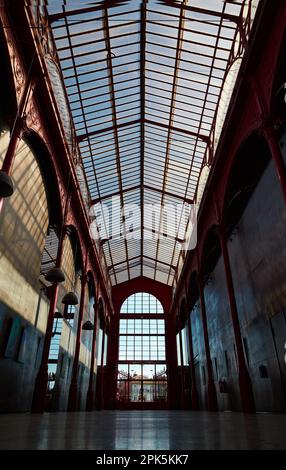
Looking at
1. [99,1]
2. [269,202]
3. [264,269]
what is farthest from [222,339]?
[99,1]

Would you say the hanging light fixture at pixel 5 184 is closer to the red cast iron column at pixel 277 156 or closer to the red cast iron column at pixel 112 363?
the red cast iron column at pixel 277 156

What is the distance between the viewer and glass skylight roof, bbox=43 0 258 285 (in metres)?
10.9

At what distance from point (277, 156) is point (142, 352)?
2645cm

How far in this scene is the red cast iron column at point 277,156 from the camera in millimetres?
7799

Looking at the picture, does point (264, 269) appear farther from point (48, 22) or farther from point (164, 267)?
point (164, 267)

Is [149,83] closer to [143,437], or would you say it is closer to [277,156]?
[277,156]

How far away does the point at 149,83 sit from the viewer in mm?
14406

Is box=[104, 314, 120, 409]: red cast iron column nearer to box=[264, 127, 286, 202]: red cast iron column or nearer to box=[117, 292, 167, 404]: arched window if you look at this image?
box=[117, 292, 167, 404]: arched window

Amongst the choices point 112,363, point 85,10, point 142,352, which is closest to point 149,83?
point 85,10

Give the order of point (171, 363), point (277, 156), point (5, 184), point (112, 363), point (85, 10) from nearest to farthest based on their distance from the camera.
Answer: point (5, 184) → point (277, 156) → point (85, 10) → point (112, 363) → point (171, 363)

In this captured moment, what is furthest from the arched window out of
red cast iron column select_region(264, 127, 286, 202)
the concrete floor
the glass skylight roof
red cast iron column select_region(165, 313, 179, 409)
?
the concrete floor

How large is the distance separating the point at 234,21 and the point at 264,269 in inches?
368

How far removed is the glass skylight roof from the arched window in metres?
15.2

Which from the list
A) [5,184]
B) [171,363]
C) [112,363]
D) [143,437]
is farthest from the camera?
[171,363]
